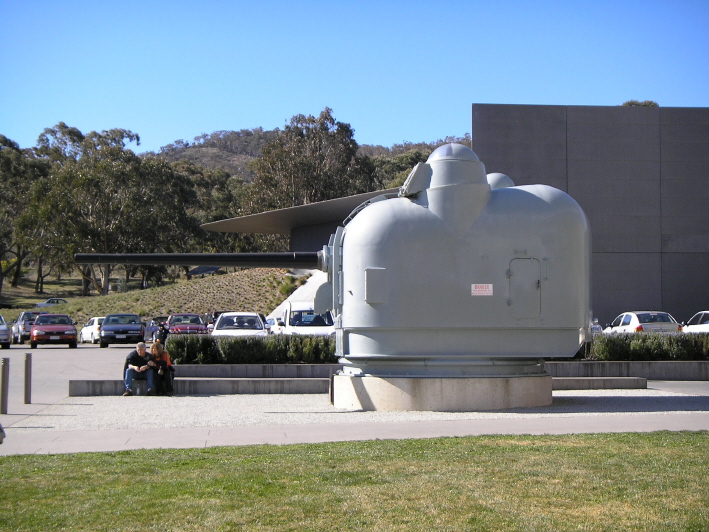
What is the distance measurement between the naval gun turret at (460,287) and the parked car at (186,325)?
72.1ft

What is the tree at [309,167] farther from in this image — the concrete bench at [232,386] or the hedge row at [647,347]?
the concrete bench at [232,386]

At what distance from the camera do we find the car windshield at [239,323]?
2592cm

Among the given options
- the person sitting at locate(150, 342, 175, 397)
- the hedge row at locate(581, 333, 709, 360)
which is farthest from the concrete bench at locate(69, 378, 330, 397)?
the hedge row at locate(581, 333, 709, 360)

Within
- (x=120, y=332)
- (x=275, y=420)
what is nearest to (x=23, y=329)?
(x=120, y=332)

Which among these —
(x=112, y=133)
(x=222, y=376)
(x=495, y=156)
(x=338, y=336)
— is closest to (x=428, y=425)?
(x=338, y=336)

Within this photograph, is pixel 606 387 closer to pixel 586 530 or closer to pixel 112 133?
pixel 586 530

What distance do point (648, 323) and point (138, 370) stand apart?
1923 centimetres

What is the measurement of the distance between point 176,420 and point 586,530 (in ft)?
25.8

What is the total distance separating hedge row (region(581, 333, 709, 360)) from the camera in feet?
67.1

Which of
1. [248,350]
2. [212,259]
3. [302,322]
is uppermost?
[212,259]

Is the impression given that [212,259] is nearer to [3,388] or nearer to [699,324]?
[3,388]

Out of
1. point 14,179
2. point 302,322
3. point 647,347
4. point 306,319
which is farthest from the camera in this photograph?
point 14,179

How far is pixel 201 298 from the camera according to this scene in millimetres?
58625

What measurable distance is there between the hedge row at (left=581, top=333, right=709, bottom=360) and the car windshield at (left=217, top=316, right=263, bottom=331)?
403 inches
